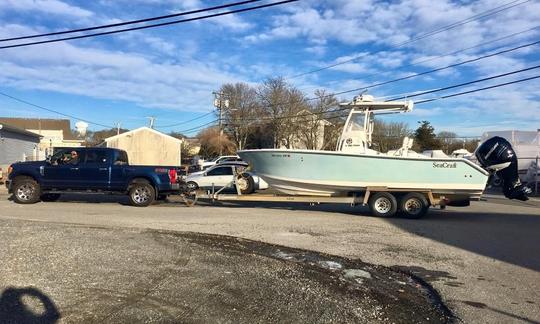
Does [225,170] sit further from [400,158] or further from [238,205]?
[400,158]

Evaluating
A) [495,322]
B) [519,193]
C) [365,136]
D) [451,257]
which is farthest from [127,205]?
[495,322]

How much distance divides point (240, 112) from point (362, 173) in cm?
4979

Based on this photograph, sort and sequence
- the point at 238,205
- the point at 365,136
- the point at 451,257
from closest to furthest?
the point at 451,257, the point at 365,136, the point at 238,205

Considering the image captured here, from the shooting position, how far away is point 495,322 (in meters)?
5.47

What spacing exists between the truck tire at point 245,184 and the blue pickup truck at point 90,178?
2.24m

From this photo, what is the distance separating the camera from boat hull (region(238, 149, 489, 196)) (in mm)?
14211

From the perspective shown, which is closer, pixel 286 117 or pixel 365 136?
pixel 365 136

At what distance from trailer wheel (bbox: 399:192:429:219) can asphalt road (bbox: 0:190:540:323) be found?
29 centimetres

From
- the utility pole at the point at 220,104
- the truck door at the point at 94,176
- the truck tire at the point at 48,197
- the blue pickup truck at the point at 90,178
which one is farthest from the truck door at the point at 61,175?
the utility pole at the point at 220,104

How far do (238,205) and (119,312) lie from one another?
11.5m

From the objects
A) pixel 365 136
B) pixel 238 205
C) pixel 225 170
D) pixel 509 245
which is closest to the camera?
pixel 509 245

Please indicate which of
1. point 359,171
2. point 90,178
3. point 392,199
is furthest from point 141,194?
point 392,199

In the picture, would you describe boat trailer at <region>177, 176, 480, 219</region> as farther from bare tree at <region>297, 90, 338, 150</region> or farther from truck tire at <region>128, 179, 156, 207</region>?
bare tree at <region>297, 90, 338, 150</region>

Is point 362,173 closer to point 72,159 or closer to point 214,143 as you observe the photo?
point 72,159
